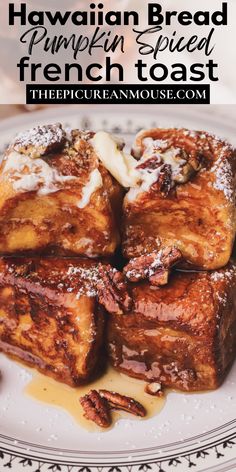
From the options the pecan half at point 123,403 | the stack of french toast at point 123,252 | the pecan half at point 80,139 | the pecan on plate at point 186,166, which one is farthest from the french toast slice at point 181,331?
the pecan half at point 80,139

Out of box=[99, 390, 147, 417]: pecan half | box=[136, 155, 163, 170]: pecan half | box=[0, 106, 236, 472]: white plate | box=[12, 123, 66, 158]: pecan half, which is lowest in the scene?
box=[0, 106, 236, 472]: white plate

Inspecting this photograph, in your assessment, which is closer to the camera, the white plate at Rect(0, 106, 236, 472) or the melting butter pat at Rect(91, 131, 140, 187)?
the white plate at Rect(0, 106, 236, 472)

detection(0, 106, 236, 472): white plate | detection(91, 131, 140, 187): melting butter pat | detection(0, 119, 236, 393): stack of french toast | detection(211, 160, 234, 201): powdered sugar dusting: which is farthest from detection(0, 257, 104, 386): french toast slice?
detection(211, 160, 234, 201): powdered sugar dusting

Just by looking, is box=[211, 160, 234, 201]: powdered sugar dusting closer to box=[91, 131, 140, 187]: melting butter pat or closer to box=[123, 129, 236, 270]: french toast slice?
box=[123, 129, 236, 270]: french toast slice

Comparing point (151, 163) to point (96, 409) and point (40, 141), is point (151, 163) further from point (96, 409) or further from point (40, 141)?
point (96, 409)

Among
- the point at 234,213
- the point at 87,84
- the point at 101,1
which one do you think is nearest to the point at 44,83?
the point at 87,84

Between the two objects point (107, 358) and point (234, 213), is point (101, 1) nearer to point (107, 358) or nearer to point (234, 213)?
point (234, 213)

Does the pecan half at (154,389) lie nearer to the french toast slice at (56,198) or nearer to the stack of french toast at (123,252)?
the stack of french toast at (123,252)
